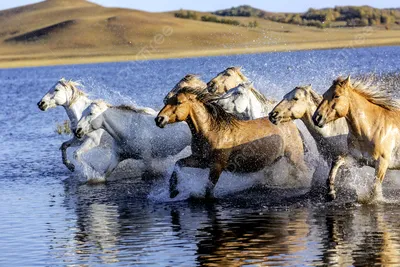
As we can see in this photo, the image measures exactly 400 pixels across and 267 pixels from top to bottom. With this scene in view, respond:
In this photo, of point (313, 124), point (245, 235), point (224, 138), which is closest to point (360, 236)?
point (245, 235)

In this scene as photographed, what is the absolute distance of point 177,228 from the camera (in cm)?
1061

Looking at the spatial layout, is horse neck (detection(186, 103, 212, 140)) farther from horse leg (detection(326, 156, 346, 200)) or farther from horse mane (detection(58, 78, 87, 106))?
horse mane (detection(58, 78, 87, 106))

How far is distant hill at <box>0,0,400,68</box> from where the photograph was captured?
264 feet

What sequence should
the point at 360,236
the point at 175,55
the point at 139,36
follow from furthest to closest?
the point at 139,36
the point at 175,55
the point at 360,236

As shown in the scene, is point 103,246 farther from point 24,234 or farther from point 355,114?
point 355,114

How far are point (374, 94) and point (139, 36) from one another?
272 ft

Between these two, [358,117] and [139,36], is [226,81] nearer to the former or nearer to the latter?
[358,117]

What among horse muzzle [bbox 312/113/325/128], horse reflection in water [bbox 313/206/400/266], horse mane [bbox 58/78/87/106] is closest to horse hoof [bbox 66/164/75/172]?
horse mane [bbox 58/78/87/106]

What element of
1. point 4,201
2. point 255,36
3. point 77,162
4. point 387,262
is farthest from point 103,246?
point 255,36

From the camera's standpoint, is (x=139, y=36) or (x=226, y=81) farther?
(x=139, y=36)

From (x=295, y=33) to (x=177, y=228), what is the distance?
8359 cm

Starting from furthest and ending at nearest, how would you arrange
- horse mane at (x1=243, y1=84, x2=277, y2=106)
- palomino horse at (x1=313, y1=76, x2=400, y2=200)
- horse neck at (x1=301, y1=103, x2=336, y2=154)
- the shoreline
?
1. the shoreline
2. horse mane at (x1=243, y1=84, x2=277, y2=106)
3. horse neck at (x1=301, y1=103, x2=336, y2=154)
4. palomino horse at (x1=313, y1=76, x2=400, y2=200)

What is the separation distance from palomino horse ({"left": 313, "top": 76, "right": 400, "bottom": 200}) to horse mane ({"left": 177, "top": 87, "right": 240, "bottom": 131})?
1776mm

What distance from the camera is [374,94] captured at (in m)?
11.6
